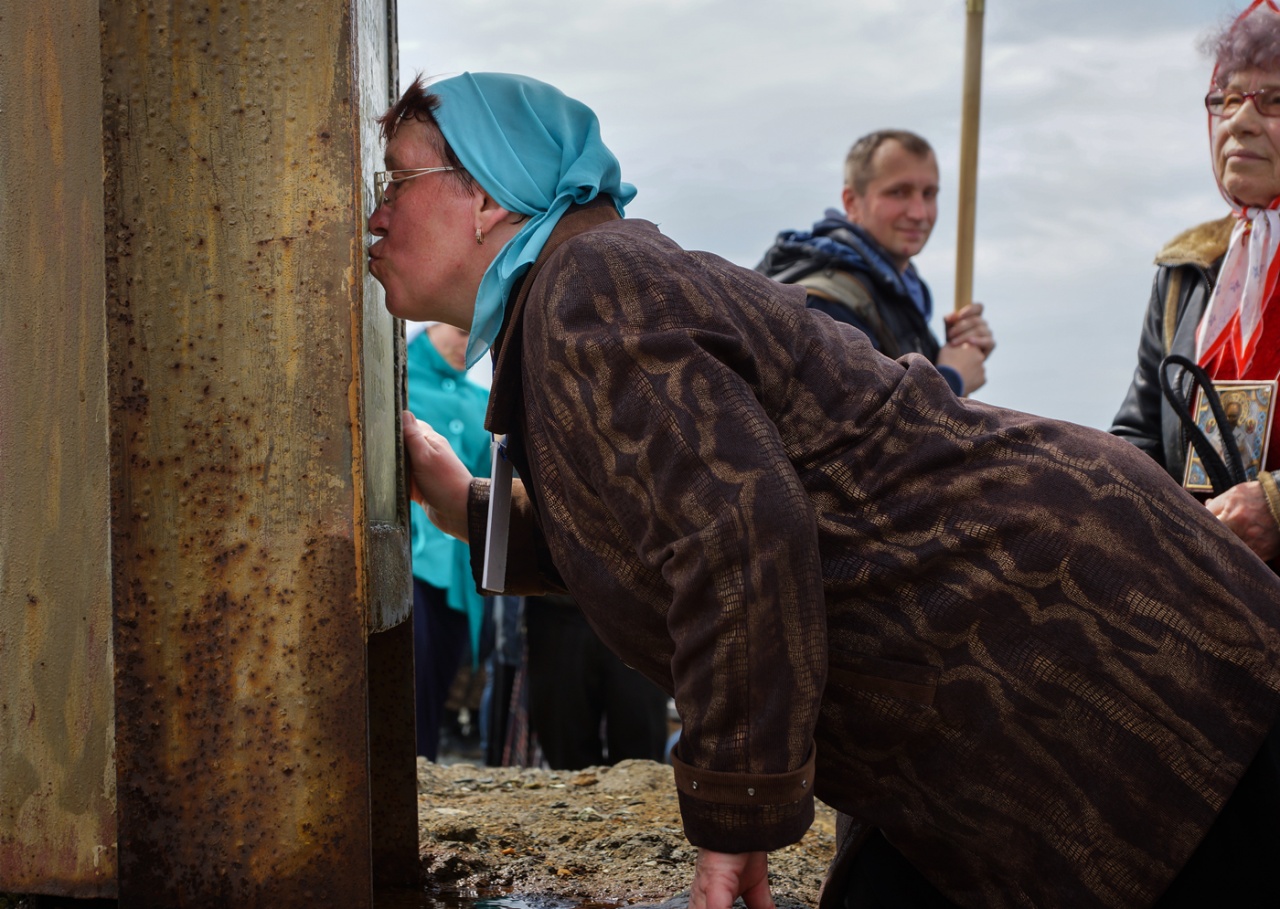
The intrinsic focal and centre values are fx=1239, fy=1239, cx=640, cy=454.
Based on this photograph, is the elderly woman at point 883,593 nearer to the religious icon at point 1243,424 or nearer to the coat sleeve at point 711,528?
the coat sleeve at point 711,528

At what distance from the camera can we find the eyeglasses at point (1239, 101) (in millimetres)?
2910

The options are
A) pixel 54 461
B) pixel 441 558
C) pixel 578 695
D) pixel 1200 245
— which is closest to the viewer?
pixel 54 461

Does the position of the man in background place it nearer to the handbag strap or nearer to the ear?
the ear

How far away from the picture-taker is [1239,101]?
297 cm

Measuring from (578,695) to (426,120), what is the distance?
358 centimetres

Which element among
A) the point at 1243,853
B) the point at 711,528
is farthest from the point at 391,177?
the point at 1243,853

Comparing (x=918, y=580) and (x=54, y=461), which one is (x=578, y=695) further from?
(x=918, y=580)

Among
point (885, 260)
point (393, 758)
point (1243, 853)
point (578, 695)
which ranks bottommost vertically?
point (578, 695)

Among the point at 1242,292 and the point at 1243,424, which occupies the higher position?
the point at 1242,292

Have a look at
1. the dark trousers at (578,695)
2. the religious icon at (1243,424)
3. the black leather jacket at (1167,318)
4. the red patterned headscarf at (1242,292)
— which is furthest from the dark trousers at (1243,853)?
the dark trousers at (578,695)

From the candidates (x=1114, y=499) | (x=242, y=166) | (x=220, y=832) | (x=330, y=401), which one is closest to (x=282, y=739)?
(x=220, y=832)

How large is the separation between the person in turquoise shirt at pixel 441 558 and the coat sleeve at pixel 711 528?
3491 mm

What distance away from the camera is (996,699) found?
5.59 feet

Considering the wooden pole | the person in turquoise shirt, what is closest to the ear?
the wooden pole
